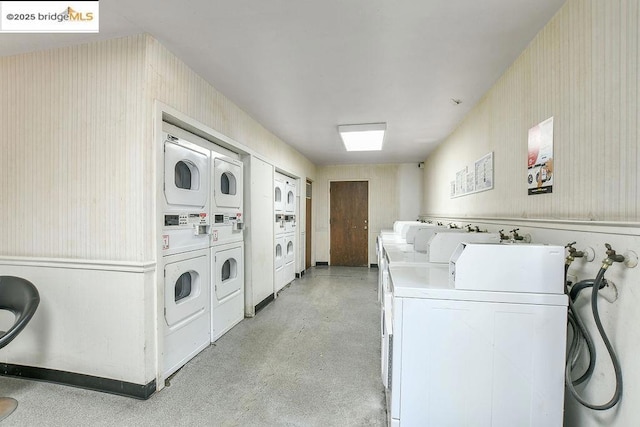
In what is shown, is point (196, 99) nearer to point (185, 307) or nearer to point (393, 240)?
point (185, 307)

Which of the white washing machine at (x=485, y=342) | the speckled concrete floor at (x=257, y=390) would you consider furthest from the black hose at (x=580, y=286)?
the speckled concrete floor at (x=257, y=390)

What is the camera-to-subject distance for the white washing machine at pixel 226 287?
281 cm

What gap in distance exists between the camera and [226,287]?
3.04 m

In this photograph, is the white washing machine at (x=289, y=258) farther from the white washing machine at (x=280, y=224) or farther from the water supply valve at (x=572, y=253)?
the water supply valve at (x=572, y=253)

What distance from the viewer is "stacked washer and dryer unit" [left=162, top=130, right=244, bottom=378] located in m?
2.20

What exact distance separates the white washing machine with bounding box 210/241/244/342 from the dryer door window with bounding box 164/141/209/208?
1.96ft

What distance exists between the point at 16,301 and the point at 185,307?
1061mm

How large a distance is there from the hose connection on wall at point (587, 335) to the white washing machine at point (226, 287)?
2.70 m

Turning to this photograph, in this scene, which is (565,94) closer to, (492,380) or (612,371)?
(612,371)

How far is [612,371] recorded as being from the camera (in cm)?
116

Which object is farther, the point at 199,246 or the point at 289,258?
the point at 289,258

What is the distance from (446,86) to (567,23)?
Answer: 1.08m

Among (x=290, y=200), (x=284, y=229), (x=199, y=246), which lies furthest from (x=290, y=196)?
(x=199, y=246)

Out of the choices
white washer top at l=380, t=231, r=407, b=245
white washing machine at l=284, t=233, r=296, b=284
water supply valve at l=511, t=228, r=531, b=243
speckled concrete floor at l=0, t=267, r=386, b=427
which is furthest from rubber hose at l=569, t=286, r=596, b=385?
white washing machine at l=284, t=233, r=296, b=284
